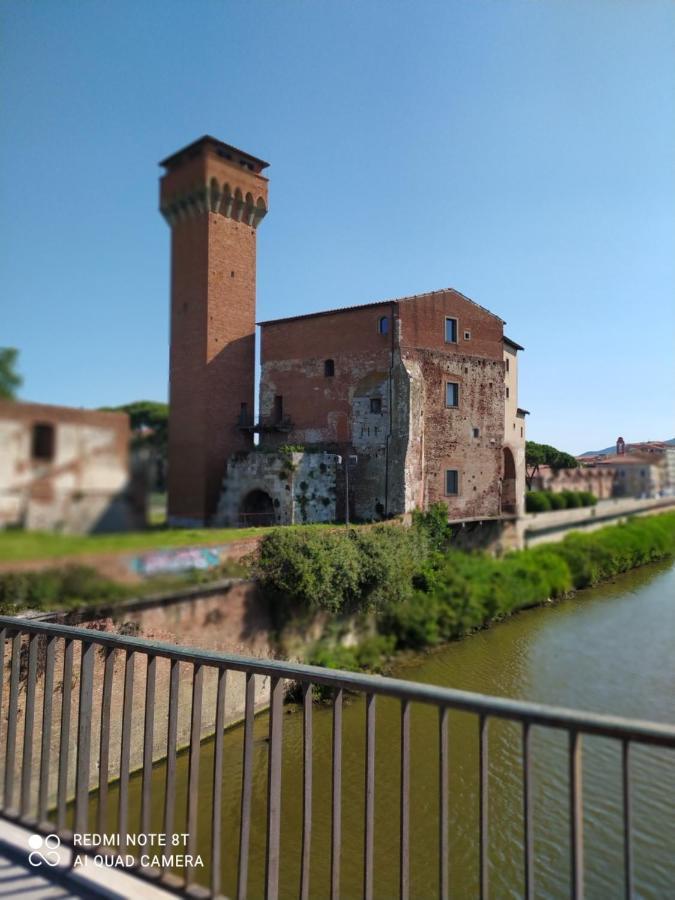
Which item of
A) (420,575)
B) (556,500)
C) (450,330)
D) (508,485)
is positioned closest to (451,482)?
(508,485)

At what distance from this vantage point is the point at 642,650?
51.3ft

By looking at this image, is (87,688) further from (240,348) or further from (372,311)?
(372,311)

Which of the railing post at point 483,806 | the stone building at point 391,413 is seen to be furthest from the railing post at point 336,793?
the stone building at point 391,413

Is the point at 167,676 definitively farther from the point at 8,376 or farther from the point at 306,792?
the point at 8,376

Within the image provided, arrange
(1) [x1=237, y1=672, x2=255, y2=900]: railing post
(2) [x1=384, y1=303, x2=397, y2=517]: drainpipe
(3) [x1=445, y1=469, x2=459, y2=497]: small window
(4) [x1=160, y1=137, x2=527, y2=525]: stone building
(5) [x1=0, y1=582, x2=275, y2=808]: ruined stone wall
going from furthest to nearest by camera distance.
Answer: (3) [x1=445, y1=469, x2=459, y2=497]: small window, (2) [x1=384, y1=303, x2=397, y2=517]: drainpipe, (4) [x1=160, y1=137, x2=527, y2=525]: stone building, (5) [x1=0, y1=582, x2=275, y2=808]: ruined stone wall, (1) [x1=237, y1=672, x2=255, y2=900]: railing post

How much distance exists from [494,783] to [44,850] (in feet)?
28.6

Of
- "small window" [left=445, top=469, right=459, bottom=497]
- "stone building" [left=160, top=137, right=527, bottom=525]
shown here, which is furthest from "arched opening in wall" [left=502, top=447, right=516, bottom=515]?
"small window" [left=445, top=469, right=459, bottom=497]

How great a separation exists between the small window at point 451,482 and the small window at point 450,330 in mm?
4808

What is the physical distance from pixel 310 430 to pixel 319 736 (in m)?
11.8

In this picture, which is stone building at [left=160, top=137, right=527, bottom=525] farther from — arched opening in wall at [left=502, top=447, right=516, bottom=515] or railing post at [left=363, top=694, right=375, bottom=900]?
railing post at [left=363, top=694, right=375, bottom=900]

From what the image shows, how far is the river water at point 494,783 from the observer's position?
7328 millimetres

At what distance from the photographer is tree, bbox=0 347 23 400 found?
47.3 inches

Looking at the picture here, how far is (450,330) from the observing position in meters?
21.6

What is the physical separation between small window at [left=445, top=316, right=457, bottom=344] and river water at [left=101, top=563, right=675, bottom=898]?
10.8 meters
